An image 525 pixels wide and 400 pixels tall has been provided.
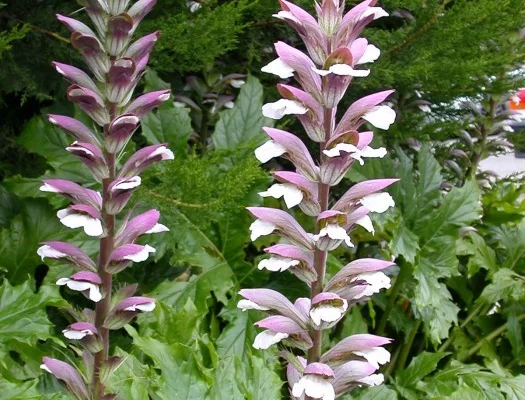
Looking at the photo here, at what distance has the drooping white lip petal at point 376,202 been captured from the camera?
1.23 metres

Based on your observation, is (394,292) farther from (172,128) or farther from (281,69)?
(281,69)

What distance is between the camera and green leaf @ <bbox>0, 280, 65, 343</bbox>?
2014 millimetres

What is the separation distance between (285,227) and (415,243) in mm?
1734

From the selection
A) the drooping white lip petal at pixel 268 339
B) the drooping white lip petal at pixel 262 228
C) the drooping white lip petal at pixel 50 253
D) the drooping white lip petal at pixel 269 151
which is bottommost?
the drooping white lip petal at pixel 268 339

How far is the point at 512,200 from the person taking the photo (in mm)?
3777

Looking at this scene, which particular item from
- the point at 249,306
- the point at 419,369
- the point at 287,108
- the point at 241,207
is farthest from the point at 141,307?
the point at 419,369

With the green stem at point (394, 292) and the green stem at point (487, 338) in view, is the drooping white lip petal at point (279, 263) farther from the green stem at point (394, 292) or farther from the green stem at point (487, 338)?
the green stem at point (487, 338)

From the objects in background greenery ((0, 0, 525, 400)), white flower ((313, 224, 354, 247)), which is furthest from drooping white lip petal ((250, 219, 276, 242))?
background greenery ((0, 0, 525, 400))

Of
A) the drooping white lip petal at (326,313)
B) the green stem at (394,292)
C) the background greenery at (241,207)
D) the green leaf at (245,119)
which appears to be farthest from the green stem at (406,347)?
the drooping white lip petal at (326,313)

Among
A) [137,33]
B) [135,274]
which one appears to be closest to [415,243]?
[135,274]

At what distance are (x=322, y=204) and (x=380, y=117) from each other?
18 centimetres

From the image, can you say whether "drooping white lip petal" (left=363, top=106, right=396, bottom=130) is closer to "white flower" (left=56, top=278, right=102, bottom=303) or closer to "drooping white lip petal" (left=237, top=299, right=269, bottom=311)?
"drooping white lip petal" (left=237, top=299, right=269, bottom=311)

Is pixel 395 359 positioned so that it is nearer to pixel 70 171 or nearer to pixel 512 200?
pixel 512 200

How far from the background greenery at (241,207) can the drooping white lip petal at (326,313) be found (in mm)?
731
